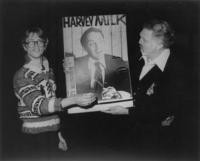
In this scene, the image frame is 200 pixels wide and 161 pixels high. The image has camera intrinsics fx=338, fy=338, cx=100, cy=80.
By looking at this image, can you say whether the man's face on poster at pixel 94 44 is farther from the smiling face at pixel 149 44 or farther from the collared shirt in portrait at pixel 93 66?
the smiling face at pixel 149 44

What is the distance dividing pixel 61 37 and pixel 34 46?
0.18m

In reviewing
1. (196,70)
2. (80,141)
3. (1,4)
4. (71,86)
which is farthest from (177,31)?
(1,4)

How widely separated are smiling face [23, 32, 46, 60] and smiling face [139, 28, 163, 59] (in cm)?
64

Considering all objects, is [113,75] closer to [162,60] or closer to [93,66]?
[93,66]

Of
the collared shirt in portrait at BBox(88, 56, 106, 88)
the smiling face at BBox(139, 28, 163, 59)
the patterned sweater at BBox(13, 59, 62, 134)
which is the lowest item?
the patterned sweater at BBox(13, 59, 62, 134)

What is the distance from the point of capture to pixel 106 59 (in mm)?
2170

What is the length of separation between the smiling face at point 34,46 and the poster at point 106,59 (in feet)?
0.57

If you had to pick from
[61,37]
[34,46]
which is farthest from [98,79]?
[34,46]

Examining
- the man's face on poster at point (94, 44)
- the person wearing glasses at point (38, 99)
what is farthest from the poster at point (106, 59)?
the person wearing glasses at point (38, 99)

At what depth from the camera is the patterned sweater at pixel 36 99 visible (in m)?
2.13

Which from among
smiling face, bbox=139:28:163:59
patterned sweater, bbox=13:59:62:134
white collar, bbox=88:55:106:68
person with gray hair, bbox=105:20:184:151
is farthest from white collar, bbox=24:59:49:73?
smiling face, bbox=139:28:163:59

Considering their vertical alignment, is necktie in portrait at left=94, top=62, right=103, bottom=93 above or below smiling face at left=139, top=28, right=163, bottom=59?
below

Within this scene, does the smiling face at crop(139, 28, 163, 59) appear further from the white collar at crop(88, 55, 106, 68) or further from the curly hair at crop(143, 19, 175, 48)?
the white collar at crop(88, 55, 106, 68)

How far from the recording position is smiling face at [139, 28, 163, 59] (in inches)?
85.5
